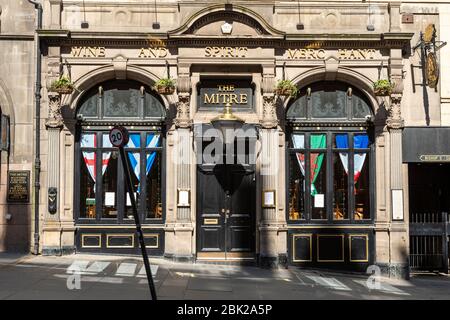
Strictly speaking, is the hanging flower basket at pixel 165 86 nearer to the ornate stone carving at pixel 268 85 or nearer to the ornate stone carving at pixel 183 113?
the ornate stone carving at pixel 183 113

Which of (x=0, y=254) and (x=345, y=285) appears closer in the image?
(x=345, y=285)

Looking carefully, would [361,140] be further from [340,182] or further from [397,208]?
[397,208]

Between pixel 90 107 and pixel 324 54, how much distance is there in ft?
21.3

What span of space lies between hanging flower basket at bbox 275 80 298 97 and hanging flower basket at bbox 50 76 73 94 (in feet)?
17.5

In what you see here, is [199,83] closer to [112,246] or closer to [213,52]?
[213,52]

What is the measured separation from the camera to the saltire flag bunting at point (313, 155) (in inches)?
649

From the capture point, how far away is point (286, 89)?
1549 cm

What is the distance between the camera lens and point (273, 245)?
15711 millimetres

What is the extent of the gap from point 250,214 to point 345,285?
3332 millimetres

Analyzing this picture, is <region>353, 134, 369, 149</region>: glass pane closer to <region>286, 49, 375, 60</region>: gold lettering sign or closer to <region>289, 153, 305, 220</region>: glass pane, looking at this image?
<region>289, 153, 305, 220</region>: glass pane

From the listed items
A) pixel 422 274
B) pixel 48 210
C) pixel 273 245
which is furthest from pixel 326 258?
pixel 48 210

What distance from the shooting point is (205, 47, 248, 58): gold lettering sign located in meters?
15.9

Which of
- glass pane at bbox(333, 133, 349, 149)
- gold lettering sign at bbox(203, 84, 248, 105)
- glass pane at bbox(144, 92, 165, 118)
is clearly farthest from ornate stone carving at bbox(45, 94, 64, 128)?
glass pane at bbox(333, 133, 349, 149)
